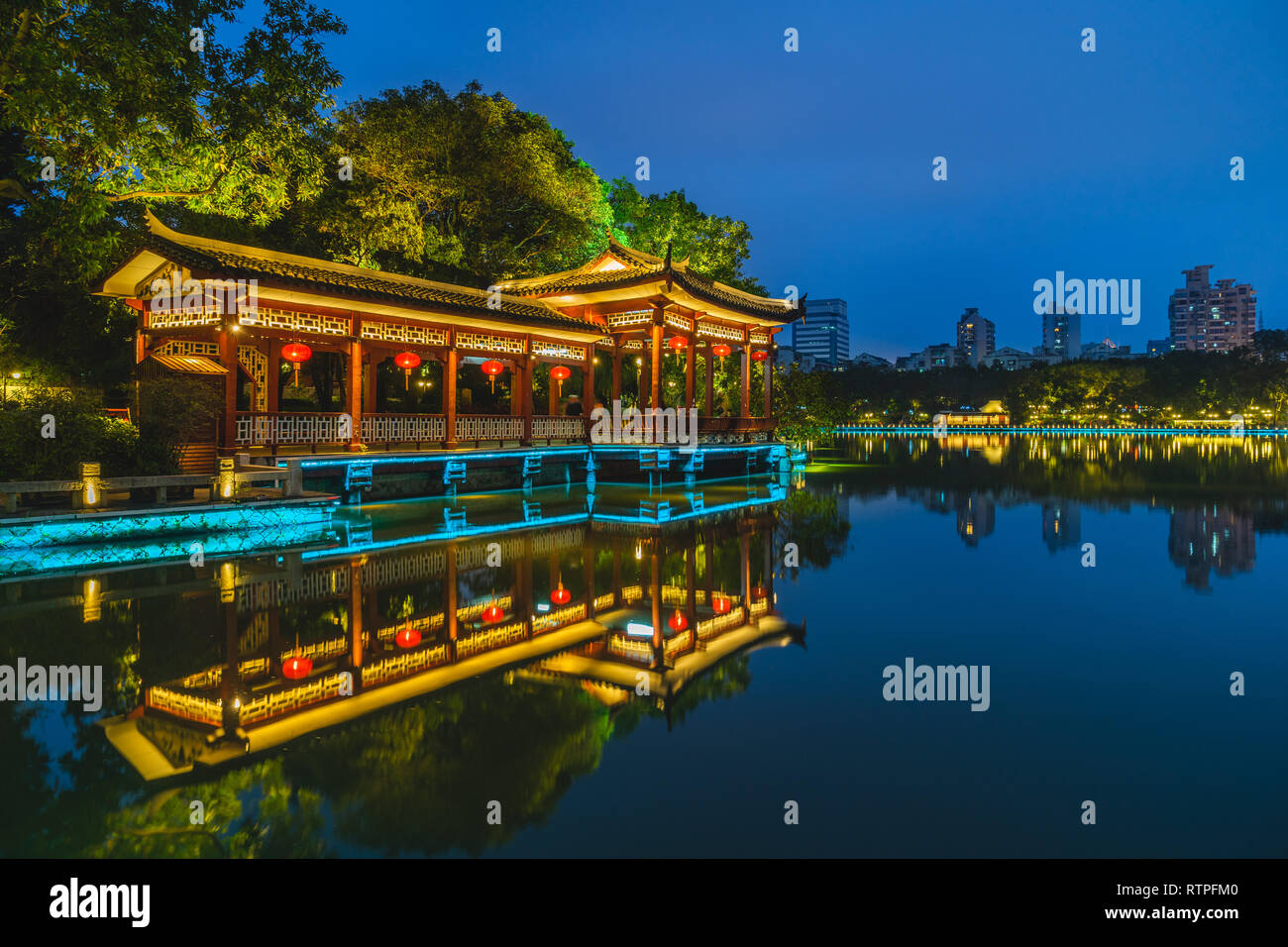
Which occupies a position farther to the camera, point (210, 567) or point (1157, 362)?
point (1157, 362)

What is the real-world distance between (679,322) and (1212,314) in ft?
516

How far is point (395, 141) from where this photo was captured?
62.8ft

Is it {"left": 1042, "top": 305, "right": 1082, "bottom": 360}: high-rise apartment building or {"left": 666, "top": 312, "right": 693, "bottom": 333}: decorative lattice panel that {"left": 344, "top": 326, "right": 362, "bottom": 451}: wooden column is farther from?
{"left": 1042, "top": 305, "right": 1082, "bottom": 360}: high-rise apartment building

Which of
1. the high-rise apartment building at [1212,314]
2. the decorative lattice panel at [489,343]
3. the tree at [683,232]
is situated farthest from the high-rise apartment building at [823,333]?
the decorative lattice panel at [489,343]

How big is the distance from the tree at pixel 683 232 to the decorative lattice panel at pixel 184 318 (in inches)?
687

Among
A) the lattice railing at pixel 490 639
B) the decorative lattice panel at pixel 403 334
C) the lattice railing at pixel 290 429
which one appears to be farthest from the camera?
the decorative lattice panel at pixel 403 334

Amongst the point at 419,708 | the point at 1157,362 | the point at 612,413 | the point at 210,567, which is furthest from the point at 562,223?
the point at 1157,362

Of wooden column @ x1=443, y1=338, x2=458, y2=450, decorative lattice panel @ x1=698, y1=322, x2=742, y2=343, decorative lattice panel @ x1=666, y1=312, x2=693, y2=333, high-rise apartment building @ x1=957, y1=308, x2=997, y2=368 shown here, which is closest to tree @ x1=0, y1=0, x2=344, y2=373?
wooden column @ x1=443, y1=338, x2=458, y2=450

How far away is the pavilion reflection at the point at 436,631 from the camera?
13.6ft

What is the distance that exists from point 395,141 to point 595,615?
57.4ft

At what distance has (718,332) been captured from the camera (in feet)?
72.0

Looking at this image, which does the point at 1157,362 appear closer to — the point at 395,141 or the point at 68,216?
the point at 395,141

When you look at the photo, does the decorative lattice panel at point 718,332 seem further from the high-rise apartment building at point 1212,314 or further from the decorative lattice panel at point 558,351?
the high-rise apartment building at point 1212,314

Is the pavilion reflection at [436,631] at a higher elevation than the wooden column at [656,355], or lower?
lower
